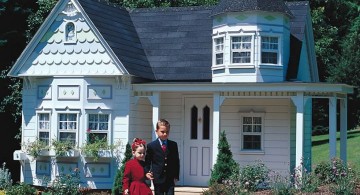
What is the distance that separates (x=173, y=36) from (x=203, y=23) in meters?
1.16

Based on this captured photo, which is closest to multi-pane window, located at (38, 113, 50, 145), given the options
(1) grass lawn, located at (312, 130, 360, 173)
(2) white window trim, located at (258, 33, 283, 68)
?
(2) white window trim, located at (258, 33, 283, 68)

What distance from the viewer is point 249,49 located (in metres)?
21.2

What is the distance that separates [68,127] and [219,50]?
5.47 metres

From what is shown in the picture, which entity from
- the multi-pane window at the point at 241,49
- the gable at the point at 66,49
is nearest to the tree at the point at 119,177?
the gable at the point at 66,49

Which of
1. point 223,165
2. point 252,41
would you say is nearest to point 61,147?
point 223,165

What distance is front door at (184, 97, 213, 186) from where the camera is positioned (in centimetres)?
2214

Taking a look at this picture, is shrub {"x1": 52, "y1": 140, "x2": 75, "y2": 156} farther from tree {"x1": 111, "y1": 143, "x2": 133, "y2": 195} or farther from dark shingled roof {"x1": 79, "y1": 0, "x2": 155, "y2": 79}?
dark shingled roof {"x1": 79, "y1": 0, "x2": 155, "y2": 79}

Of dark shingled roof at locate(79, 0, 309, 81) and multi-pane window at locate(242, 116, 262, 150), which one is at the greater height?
dark shingled roof at locate(79, 0, 309, 81)

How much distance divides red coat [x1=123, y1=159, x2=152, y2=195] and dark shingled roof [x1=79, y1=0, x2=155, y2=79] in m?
10.1

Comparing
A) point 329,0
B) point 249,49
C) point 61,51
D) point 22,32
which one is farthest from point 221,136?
point 329,0

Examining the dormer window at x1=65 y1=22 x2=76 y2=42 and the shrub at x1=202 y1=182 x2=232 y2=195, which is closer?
the shrub at x1=202 y1=182 x2=232 y2=195

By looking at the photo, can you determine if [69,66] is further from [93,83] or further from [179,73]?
[179,73]

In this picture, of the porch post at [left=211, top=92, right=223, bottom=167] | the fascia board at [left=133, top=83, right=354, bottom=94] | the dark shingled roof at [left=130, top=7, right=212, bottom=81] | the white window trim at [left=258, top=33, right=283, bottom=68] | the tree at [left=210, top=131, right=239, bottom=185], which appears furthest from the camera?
the dark shingled roof at [left=130, top=7, right=212, bottom=81]

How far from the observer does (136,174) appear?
11172 mm
